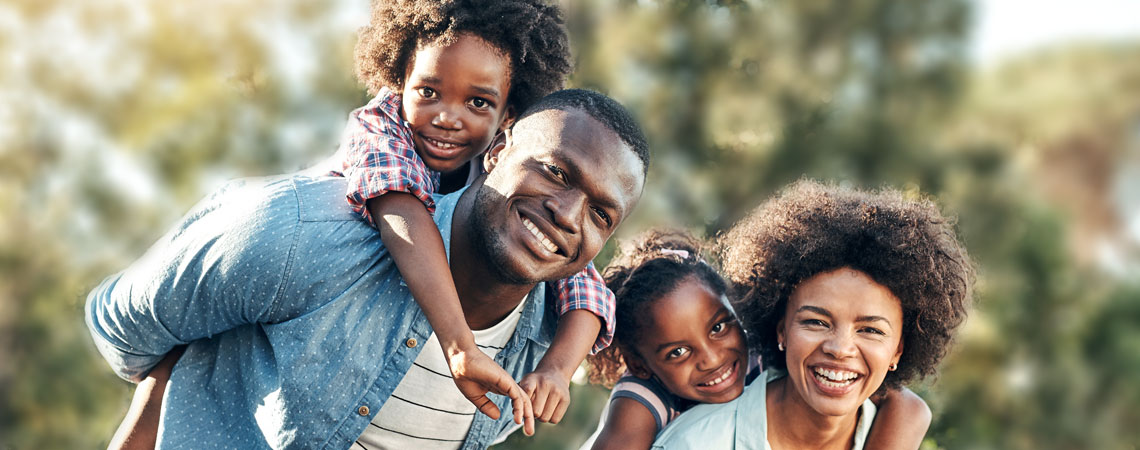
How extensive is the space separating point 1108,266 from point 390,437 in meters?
11.2

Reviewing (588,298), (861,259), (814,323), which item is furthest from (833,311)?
(588,298)

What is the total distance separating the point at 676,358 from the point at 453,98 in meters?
1.11

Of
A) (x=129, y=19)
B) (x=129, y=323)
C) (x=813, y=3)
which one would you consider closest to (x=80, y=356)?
(x=129, y=19)

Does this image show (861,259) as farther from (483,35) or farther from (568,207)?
(483,35)

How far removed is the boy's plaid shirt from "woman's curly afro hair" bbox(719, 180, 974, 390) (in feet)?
1.99

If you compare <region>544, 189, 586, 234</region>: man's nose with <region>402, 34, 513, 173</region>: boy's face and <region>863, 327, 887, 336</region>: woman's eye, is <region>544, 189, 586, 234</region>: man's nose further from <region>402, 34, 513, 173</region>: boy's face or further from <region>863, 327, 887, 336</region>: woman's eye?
<region>863, 327, 887, 336</region>: woman's eye

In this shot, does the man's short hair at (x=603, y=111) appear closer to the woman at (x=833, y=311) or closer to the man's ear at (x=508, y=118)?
the man's ear at (x=508, y=118)

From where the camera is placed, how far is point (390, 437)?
9.34ft

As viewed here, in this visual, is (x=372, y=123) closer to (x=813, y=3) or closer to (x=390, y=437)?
(x=390, y=437)

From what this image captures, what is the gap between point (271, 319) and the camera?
2609 millimetres

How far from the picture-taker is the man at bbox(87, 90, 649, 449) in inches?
100

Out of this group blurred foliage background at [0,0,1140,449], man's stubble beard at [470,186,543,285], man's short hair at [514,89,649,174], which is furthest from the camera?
blurred foliage background at [0,0,1140,449]

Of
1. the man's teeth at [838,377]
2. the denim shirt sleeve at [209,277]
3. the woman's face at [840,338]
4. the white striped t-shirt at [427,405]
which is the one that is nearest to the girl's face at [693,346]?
the woman's face at [840,338]

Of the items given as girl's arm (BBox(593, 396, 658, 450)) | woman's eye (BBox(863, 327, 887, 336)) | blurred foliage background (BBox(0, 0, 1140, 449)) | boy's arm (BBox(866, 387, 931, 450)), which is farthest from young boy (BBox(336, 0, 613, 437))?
blurred foliage background (BBox(0, 0, 1140, 449))
